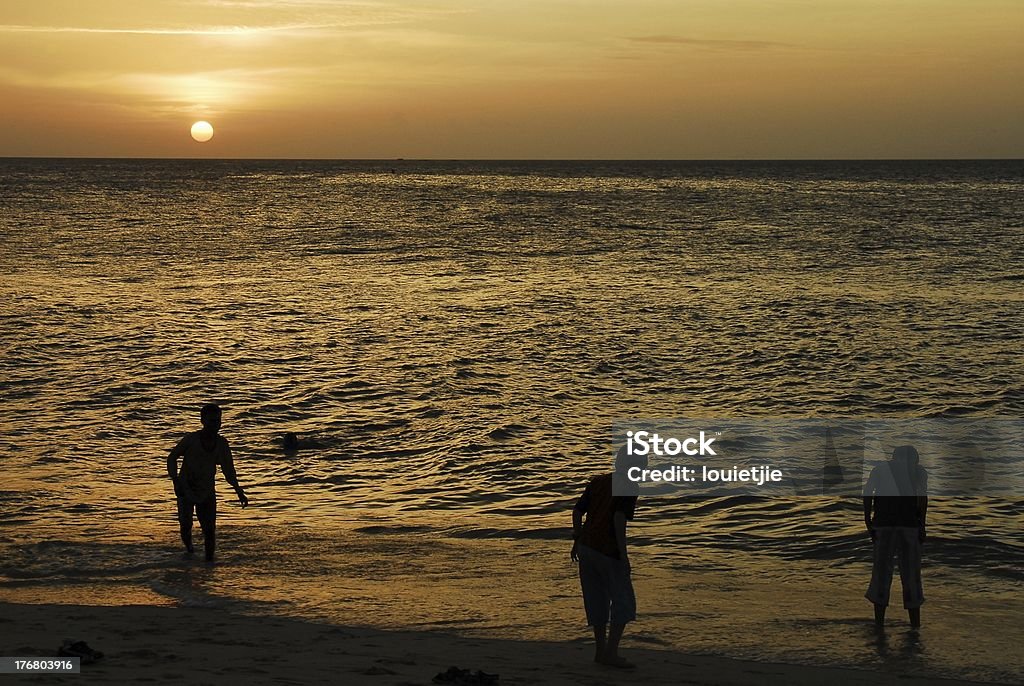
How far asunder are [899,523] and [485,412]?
13.4 meters

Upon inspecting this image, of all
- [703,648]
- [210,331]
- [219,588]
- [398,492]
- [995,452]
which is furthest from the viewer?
[210,331]

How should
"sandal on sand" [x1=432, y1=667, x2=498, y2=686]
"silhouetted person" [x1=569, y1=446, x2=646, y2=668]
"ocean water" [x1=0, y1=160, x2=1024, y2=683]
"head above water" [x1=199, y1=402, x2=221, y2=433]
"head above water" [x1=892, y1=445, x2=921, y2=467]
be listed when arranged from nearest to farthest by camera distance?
"sandal on sand" [x1=432, y1=667, x2=498, y2=686], "silhouetted person" [x1=569, y1=446, x2=646, y2=668], "head above water" [x1=892, y1=445, x2=921, y2=467], "ocean water" [x1=0, y1=160, x2=1024, y2=683], "head above water" [x1=199, y1=402, x2=221, y2=433]

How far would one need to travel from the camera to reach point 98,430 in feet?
67.7

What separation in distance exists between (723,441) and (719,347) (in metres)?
11.5

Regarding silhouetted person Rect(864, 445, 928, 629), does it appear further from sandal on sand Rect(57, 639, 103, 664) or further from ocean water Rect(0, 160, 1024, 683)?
sandal on sand Rect(57, 639, 103, 664)

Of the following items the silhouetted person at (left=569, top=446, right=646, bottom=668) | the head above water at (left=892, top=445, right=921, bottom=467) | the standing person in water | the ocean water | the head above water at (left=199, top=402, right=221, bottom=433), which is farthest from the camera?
the standing person in water

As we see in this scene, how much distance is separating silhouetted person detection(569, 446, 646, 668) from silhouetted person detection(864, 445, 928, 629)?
9.16 ft

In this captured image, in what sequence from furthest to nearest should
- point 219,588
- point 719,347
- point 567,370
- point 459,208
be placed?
1. point 459,208
2. point 719,347
3. point 567,370
4. point 219,588

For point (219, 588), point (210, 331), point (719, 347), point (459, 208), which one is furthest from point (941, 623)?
point (459, 208)

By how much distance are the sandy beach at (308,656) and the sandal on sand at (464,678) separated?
0.53 feet

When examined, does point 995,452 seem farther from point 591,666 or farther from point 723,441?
point 591,666

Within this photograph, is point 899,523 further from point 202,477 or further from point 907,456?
point 202,477

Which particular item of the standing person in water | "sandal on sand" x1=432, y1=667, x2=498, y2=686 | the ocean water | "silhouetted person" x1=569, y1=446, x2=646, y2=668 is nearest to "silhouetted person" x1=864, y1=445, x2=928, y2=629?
the ocean water

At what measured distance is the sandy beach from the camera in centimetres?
850
